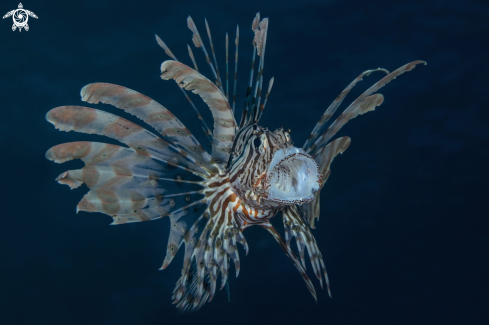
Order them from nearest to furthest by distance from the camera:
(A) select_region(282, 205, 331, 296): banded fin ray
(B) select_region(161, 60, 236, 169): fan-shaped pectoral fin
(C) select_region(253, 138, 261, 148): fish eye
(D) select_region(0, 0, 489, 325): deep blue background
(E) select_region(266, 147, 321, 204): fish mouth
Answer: (B) select_region(161, 60, 236, 169): fan-shaped pectoral fin
(E) select_region(266, 147, 321, 204): fish mouth
(C) select_region(253, 138, 261, 148): fish eye
(A) select_region(282, 205, 331, 296): banded fin ray
(D) select_region(0, 0, 489, 325): deep blue background

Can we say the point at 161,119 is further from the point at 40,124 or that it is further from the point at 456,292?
the point at 456,292

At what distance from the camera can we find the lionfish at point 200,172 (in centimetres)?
299

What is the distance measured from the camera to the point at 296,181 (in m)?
3.52

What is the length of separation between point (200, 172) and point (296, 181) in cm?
107

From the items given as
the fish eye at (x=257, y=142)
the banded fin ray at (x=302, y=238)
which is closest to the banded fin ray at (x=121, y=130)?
the fish eye at (x=257, y=142)

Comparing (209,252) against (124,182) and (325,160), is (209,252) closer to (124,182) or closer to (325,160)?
(124,182)

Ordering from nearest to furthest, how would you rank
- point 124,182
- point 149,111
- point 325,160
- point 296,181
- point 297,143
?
point 149,111 < point 124,182 < point 296,181 < point 325,160 < point 297,143

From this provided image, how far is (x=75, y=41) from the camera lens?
697cm

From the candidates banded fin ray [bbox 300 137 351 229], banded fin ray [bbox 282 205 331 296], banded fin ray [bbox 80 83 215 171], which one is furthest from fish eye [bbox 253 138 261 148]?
banded fin ray [bbox 282 205 331 296]

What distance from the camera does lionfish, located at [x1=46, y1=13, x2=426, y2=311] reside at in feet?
9.82

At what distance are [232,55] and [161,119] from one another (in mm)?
4361

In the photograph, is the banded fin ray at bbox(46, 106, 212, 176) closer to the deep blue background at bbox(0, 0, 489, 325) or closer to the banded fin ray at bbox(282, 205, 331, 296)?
the banded fin ray at bbox(282, 205, 331, 296)

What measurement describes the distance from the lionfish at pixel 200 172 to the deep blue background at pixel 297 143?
2.00 metres

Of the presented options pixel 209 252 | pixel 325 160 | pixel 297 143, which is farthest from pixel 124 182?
pixel 297 143
